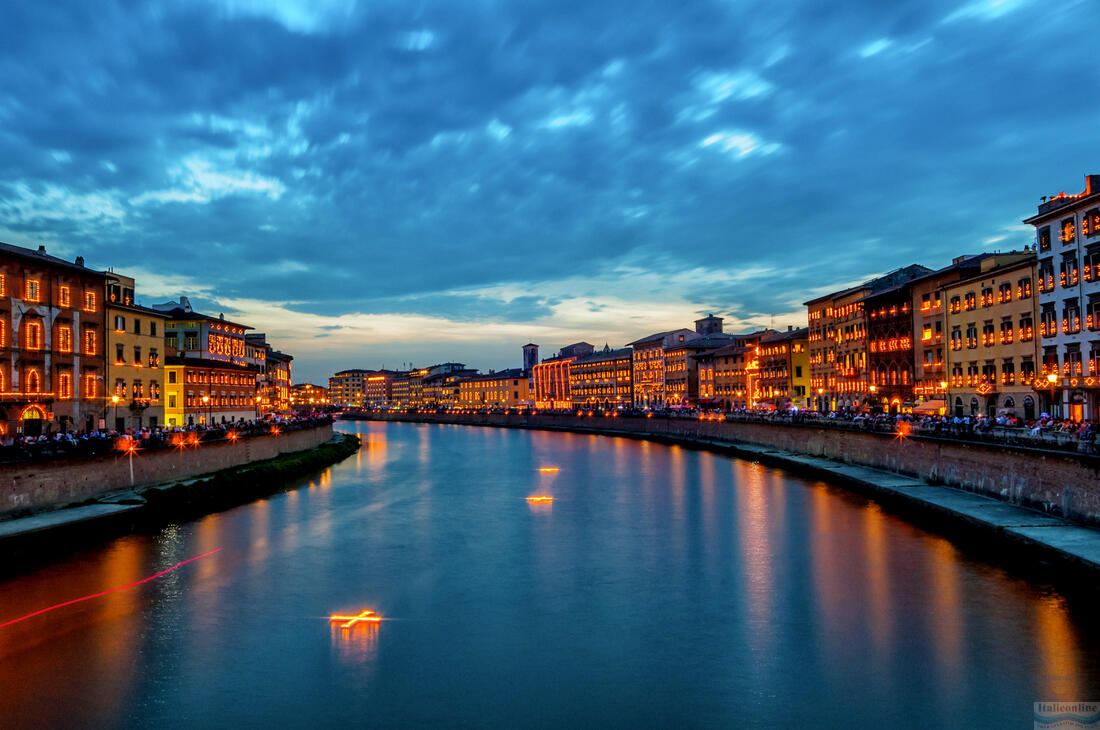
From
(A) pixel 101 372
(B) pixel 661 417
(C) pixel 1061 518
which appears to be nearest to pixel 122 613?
(C) pixel 1061 518

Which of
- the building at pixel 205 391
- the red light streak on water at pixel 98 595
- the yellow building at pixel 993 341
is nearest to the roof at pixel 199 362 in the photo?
the building at pixel 205 391

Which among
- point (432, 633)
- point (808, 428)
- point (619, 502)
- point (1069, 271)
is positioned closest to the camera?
point (432, 633)

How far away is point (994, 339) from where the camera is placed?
5900cm

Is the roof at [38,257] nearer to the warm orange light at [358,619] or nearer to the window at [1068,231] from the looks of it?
the warm orange light at [358,619]

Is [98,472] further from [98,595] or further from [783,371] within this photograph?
[783,371]

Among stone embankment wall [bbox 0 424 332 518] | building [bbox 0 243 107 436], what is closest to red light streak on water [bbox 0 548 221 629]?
stone embankment wall [bbox 0 424 332 518]

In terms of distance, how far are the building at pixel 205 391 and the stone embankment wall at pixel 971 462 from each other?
60494 mm

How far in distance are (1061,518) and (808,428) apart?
1579 inches

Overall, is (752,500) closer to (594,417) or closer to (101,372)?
(101,372)

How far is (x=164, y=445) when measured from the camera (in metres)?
49.8

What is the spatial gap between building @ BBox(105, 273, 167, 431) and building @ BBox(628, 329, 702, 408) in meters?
111

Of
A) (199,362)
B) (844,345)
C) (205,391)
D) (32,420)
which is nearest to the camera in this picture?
(32,420)

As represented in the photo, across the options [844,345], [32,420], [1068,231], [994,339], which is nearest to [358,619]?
[32,420]

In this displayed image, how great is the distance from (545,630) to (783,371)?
98.3 meters
